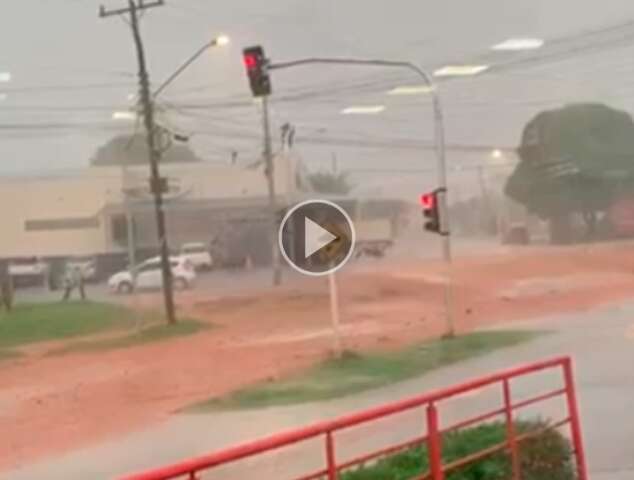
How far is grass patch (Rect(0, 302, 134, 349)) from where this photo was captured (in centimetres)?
324

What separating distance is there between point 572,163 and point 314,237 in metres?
1.00

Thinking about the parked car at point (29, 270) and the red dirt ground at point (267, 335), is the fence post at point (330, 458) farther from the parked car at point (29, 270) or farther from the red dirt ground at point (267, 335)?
the parked car at point (29, 270)

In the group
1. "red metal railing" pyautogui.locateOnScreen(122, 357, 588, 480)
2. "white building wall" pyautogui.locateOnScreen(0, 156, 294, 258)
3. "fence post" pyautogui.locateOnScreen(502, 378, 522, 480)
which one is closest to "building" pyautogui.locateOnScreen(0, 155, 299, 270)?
"white building wall" pyautogui.locateOnScreen(0, 156, 294, 258)

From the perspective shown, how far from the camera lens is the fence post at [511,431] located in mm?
3703

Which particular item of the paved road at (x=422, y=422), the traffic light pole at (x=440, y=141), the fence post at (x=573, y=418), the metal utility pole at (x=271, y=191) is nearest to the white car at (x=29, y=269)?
the paved road at (x=422, y=422)

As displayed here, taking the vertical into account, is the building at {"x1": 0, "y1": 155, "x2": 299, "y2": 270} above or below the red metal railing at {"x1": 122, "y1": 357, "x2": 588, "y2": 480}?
above

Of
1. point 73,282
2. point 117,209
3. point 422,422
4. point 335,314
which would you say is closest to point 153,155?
point 117,209

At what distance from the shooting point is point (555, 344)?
4.00 metres

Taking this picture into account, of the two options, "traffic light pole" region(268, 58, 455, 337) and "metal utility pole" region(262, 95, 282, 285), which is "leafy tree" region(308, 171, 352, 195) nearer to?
"metal utility pole" region(262, 95, 282, 285)

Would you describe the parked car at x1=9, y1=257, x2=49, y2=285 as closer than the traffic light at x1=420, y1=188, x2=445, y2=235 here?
Yes

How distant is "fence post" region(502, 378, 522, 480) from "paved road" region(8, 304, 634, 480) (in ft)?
0.19

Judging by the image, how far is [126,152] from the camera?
11.3 ft

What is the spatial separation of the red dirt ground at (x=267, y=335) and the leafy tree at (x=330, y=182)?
10.3 inches

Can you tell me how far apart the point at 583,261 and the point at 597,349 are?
0.29m
